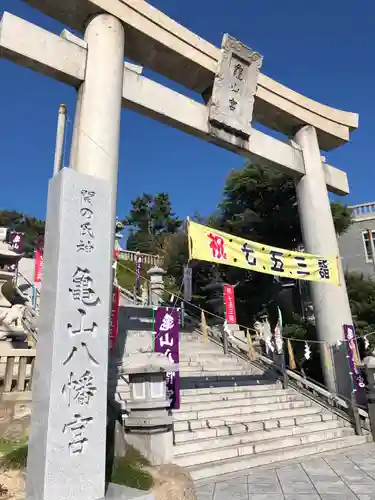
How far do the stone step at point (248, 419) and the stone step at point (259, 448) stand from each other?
50 centimetres

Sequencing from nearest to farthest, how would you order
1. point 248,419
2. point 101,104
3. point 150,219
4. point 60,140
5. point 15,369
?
point 15,369
point 60,140
point 248,419
point 101,104
point 150,219

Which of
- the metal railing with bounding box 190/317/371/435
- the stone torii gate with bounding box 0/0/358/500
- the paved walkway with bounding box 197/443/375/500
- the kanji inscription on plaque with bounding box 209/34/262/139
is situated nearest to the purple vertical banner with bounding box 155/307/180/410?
the stone torii gate with bounding box 0/0/358/500

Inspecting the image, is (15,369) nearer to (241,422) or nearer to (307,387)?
(241,422)

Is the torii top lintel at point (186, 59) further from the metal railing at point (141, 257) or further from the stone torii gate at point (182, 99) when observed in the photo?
the metal railing at point (141, 257)

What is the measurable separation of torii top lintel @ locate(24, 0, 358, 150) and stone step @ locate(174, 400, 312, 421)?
7.82 meters

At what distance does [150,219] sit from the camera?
42.5m

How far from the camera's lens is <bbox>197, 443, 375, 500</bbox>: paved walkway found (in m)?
4.66

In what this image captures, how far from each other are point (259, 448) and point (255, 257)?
398cm

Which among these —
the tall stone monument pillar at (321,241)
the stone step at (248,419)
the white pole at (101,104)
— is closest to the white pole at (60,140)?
the white pole at (101,104)

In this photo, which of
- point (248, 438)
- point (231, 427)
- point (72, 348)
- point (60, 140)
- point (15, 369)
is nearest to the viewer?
point (72, 348)

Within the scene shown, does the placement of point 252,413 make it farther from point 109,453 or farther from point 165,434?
point 109,453

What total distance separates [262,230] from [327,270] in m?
6.75

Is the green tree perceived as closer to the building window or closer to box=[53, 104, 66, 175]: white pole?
the building window

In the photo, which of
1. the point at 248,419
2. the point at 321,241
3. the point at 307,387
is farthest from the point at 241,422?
the point at 321,241
